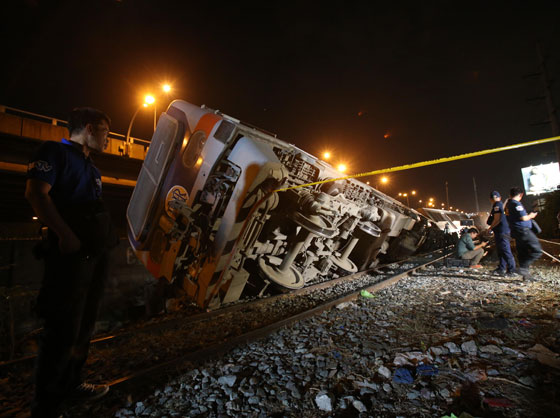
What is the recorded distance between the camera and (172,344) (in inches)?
110

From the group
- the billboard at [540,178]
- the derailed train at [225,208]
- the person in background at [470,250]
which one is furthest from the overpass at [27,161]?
the billboard at [540,178]

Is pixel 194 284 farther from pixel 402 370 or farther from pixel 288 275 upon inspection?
pixel 402 370

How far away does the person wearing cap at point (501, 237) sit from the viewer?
5.59m

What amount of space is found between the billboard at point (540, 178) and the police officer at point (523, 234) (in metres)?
34.1

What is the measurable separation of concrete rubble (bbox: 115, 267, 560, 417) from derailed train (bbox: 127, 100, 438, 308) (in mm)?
1077

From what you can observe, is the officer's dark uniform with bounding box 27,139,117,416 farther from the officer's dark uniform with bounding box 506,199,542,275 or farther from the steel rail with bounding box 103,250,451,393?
the officer's dark uniform with bounding box 506,199,542,275

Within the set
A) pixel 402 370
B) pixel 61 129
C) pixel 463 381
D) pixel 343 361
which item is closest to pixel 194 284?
pixel 343 361

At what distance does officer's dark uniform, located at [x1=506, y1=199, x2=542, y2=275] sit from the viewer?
17.2 feet

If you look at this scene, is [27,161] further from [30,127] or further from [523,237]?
[523,237]

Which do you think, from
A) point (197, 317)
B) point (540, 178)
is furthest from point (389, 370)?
point (540, 178)

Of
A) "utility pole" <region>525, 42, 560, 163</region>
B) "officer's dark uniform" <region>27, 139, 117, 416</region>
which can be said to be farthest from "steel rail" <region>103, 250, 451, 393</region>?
"utility pole" <region>525, 42, 560, 163</region>

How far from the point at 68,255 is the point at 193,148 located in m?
2.26

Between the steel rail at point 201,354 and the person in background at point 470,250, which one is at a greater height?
the person in background at point 470,250

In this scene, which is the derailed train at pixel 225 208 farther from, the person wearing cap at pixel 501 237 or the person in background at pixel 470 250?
the person in background at pixel 470 250
